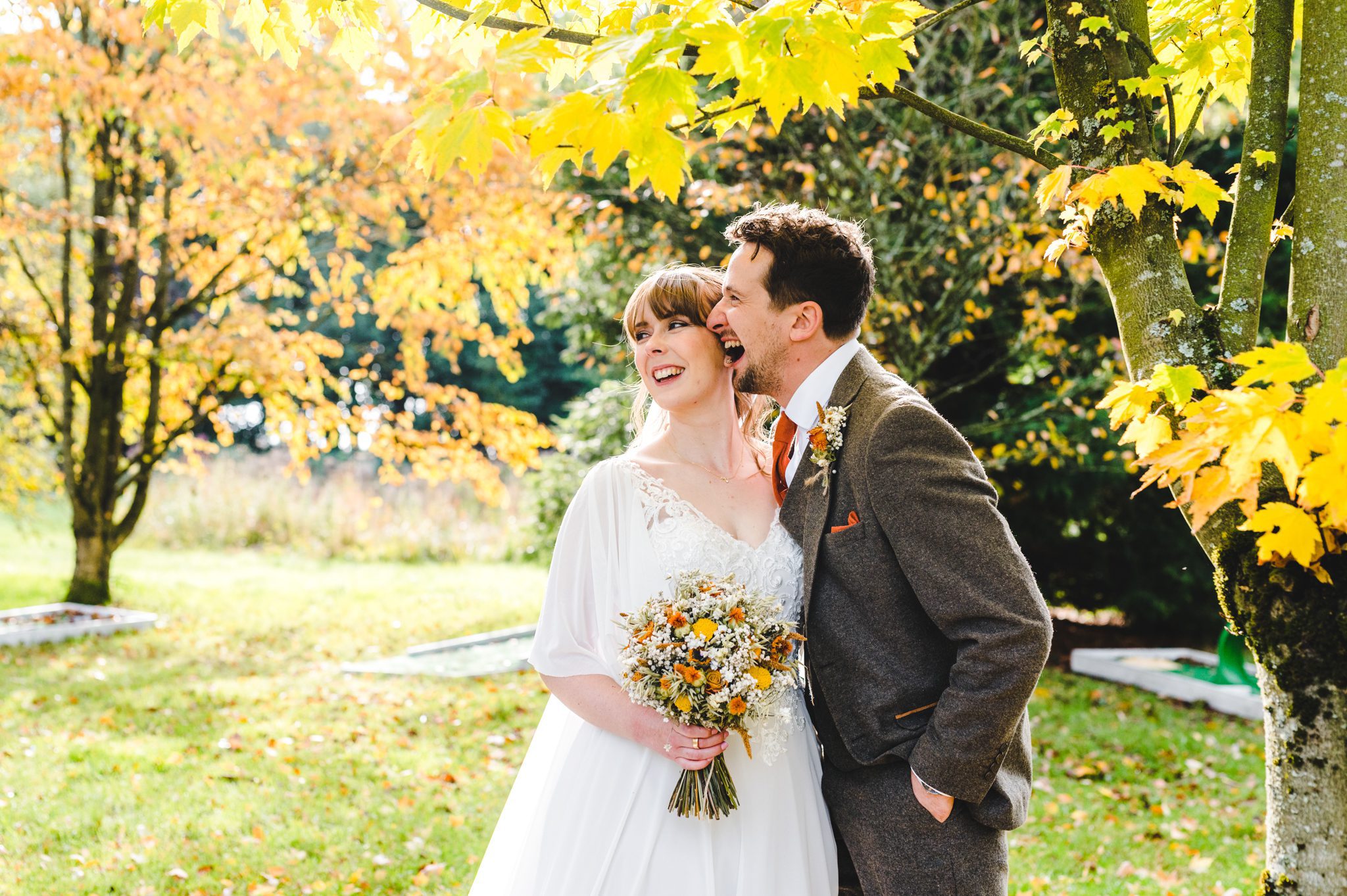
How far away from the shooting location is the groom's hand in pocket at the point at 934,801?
7.57 feet

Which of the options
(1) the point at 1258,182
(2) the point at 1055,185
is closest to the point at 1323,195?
(1) the point at 1258,182

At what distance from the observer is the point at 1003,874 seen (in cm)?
243

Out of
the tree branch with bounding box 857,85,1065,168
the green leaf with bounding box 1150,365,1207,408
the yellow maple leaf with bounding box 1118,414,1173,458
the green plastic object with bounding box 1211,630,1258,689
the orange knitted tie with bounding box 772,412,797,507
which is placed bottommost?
the green plastic object with bounding box 1211,630,1258,689

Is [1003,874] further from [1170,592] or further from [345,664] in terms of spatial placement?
[1170,592]

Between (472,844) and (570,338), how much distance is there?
7.92 metres

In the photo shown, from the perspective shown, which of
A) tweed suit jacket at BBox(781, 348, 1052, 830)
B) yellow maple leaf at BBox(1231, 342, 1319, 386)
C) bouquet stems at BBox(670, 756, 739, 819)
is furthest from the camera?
bouquet stems at BBox(670, 756, 739, 819)

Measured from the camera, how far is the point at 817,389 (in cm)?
275

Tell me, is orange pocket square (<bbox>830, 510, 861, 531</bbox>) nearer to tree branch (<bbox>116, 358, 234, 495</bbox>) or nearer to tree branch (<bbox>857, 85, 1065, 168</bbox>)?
tree branch (<bbox>857, 85, 1065, 168</bbox>)

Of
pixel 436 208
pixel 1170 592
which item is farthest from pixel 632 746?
pixel 1170 592

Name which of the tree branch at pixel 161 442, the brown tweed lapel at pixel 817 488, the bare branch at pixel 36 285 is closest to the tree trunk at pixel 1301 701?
the brown tweed lapel at pixel 817 488

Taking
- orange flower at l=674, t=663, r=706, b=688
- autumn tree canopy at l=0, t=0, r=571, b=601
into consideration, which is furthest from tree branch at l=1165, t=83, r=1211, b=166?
autumn tree canopy at l=0, t=0, r=571, b=601

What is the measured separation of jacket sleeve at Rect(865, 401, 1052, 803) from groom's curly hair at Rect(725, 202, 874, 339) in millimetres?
477

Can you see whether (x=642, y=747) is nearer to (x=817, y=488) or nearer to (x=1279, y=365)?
(x=817, y=488)

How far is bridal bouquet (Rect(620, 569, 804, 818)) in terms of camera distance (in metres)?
2.30
